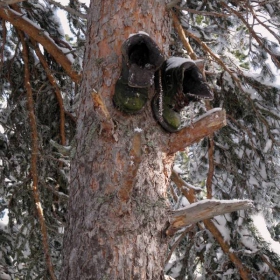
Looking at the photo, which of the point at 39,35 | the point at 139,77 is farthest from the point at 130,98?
the point at 39,35

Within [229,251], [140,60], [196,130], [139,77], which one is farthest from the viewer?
[229,251]

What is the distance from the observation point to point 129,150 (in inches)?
75.1

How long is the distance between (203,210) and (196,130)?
0.40 metres

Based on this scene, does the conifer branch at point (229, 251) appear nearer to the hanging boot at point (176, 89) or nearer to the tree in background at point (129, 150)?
the tree in background at point (129, 150)

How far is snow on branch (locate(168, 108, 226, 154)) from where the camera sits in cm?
207

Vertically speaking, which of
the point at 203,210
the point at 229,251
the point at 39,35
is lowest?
the point at 229,251

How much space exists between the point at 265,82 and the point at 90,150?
6.78ft

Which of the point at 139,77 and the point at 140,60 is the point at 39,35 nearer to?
the point at 140,60

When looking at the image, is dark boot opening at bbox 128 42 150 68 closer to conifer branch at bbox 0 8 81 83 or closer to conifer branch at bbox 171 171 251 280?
conifer branch at bbox 0 8 81 83

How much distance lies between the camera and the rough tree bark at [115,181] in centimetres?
172

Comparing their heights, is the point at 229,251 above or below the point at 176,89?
below

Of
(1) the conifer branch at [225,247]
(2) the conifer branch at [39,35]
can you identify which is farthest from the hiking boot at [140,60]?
(1) the conifer branch at [225,247]

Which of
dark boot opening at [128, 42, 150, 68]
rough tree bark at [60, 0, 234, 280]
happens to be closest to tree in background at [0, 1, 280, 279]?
rough tree bark at [60, 0, 234, 280]

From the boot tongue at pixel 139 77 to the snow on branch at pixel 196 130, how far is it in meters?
0.35
